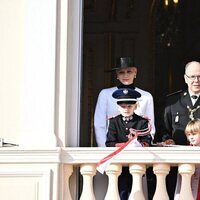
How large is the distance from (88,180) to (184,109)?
98 centimetres

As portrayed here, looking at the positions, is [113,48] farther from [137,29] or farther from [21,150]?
[21,150]

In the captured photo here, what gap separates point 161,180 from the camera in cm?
691

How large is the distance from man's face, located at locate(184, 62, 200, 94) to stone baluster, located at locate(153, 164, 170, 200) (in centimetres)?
73

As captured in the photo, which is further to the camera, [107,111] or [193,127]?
[107,111]

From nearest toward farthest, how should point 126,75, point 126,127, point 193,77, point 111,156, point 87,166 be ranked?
1. point 111,156
2. point 87,166
3. point 126,127
4. point 193,77
5. point 126,75

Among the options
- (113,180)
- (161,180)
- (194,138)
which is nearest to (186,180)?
(161,180)

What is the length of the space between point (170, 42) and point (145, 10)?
35 centimetres

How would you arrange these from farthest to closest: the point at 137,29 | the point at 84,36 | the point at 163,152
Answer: the point at 137,29 → the point at 84,36 → the point at 163,152

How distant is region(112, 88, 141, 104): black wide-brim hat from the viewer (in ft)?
23.6

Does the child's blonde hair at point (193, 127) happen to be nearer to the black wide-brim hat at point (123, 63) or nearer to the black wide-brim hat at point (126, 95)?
the black wide-brim hat at point (126, 95)

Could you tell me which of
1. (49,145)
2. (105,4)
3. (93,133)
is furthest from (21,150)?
(105,4)

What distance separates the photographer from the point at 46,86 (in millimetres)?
7074

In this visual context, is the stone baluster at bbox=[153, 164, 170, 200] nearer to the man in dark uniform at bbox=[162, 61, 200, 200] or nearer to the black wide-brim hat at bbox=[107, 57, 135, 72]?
the man in dark uniform at bbox=[162, 61, 200, 200]

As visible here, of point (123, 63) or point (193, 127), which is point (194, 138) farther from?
point (123, 63)
